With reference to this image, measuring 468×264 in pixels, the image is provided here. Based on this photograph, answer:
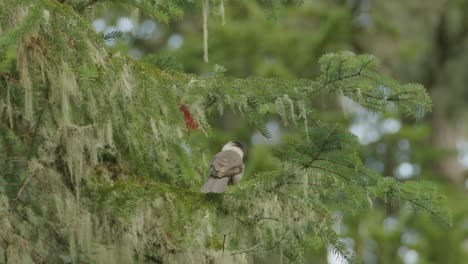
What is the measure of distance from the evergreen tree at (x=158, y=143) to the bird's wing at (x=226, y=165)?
175 mm

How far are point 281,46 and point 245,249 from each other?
635 centimetres

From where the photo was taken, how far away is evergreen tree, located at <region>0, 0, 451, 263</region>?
10.1ft

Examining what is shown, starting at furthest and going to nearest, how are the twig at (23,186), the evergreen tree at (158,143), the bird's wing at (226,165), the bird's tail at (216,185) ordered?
1. the bird's wing at (226,165)
2. the twig at (23,186)
3. the bird's tail at (216,185)
4. the evergreen tree at (158,143)

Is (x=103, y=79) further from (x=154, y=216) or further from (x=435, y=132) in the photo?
(x=435, y=132)

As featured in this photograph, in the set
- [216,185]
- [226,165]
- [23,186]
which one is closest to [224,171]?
[226,165]

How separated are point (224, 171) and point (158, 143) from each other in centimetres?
29

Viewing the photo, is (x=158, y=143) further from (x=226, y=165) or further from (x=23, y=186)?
(x=23, y=186)

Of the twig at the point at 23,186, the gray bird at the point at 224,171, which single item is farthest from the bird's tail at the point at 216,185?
the twig at the point at 23,186

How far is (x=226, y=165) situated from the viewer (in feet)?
12.3

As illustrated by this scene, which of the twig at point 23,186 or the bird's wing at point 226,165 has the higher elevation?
the bird's wing at point 226,165

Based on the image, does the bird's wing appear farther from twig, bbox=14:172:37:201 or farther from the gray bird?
twig, bbox=14:172:37:201

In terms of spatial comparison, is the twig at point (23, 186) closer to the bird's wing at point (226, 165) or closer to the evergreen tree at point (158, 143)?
the evergreen tree at point (158, 143)

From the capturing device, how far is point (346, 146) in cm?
296

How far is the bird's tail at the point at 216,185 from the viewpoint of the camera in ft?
11.0
